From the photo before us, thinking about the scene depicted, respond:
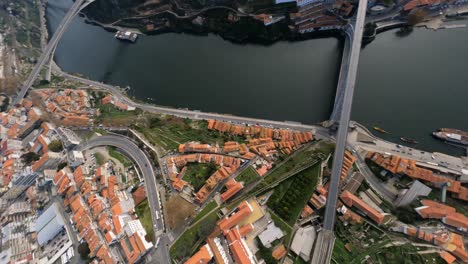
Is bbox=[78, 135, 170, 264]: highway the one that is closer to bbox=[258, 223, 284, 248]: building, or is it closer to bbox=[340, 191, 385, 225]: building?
bbox=[258, 223, 284, 248]: building

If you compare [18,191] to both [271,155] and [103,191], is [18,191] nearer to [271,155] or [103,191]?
[103,191]

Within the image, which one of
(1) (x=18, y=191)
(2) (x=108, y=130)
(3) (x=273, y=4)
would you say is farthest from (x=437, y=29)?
(1) (x=18, y=191)

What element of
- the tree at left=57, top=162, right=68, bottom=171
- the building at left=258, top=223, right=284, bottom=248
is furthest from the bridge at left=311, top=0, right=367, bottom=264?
the tree at left=57, top=162, right=68, bottom=171

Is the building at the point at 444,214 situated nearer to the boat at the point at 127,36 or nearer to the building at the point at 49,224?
the building at the point at 49,224

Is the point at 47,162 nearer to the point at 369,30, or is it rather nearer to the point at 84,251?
the point at 84,251

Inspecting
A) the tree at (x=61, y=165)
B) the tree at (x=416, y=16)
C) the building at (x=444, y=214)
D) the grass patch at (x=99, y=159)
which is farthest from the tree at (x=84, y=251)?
the tree at (x=416, y=16)
